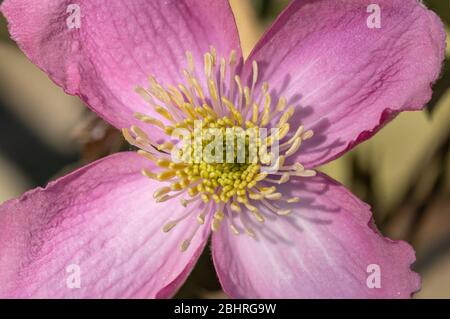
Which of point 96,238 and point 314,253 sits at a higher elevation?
point 96,238

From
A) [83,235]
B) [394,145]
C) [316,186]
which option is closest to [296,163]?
[316,186]

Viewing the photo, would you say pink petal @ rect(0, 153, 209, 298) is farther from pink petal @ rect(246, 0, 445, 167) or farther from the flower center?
pink petal @ rect(246, 0, 445, 167)

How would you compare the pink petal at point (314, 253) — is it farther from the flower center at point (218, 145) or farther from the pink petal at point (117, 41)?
the pink petal at point (117, 41)

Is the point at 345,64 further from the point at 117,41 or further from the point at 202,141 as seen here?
the point at 117,41

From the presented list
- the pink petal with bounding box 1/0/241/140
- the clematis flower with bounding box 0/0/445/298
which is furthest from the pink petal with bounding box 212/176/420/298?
the pink petal with bounding box 1/0/241/140

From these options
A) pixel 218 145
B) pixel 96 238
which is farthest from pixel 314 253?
pixel 96 238

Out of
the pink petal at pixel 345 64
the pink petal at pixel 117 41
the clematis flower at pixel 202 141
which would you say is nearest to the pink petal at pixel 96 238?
the clematis flower at pixel 202 141
